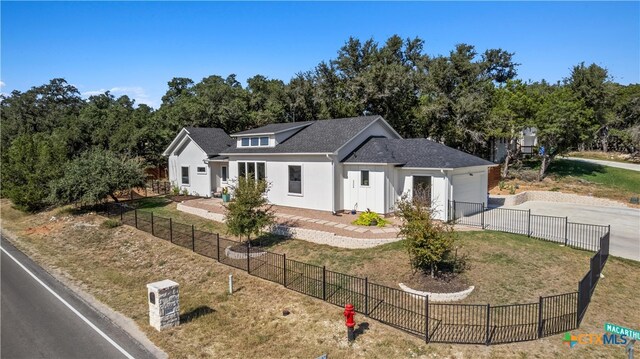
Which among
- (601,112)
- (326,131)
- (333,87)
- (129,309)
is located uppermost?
(333,87)

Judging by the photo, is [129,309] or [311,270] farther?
[311,270]

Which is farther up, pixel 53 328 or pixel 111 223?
pixel 111 223

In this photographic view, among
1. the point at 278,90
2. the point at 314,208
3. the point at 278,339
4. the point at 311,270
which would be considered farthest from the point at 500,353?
the point at 278,90

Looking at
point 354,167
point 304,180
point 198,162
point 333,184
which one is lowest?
point 333,184

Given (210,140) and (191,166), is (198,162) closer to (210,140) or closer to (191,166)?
(191,166)

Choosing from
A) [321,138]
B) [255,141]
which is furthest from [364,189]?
[255,141]

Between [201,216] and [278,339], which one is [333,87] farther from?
[278,339]
